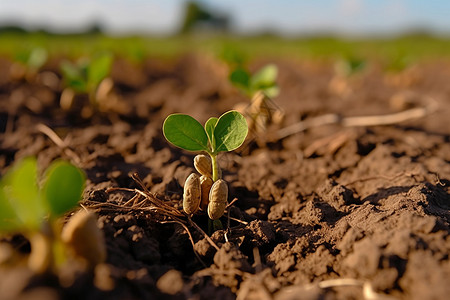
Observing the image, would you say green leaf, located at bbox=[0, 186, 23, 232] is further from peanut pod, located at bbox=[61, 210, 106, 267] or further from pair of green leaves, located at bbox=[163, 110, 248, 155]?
pair of green leaves, located at bbox=[163, 110, 248, 155]

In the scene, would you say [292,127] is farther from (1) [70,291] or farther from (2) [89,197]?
(1) [70,291]

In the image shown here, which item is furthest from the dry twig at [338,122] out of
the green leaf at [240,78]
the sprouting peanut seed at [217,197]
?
the sprouting peanut seed at [217,197]

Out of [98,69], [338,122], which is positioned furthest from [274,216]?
[98,69]

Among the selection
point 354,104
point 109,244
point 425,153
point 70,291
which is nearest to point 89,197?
point 109,244

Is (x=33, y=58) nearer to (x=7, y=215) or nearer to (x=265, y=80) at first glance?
(x=265, y=80)

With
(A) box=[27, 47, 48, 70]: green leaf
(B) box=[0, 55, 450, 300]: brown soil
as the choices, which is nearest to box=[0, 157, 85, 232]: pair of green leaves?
(B) box=[0, 55, 450, 300]: brown soil

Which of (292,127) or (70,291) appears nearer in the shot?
(70,291)
